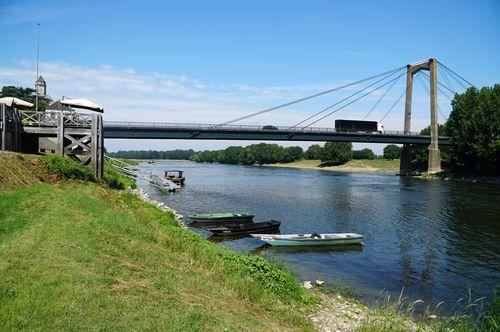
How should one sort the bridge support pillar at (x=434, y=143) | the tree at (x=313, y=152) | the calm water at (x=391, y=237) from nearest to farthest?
the calm water at (x=391, y=237) → the bridge support pillar at (x=434, y=143) → the tree at (x=313, y=152)

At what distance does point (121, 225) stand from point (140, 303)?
5.84 meters

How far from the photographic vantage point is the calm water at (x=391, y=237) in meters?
17.3

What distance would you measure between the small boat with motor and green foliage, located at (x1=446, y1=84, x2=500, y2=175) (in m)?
61.9

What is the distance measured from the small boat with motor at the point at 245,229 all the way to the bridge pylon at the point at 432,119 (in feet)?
238

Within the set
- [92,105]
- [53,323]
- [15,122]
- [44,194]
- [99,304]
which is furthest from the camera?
[92,105]

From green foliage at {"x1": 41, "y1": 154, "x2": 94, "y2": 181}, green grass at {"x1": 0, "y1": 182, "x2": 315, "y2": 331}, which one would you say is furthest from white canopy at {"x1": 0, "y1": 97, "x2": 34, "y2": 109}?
green grass at {"x1": 0, "y1": 182, "x2": 315, "y2": 331}

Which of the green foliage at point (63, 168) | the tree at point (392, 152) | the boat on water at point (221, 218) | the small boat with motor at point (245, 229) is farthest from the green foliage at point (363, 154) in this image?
the green foliage at point (63, 168)

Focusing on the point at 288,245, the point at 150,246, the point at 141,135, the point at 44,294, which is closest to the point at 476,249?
the point at 288,245

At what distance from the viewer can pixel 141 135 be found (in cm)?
6394

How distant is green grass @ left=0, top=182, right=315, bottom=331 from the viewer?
6.93 meters

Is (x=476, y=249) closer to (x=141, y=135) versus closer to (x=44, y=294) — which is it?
(x=44, y=294)

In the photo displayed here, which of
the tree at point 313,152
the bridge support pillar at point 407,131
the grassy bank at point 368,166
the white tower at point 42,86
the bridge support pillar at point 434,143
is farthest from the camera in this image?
the tree at point 313,152

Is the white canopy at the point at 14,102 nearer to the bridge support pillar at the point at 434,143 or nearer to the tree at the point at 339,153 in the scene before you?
the bridge support pillar at the point at 434,143

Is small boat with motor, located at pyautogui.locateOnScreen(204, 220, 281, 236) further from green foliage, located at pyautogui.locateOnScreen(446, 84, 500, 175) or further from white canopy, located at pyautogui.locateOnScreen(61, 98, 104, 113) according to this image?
green foliage, located at pyautogui.locateOnScreen(446, 84, 500, 175)
